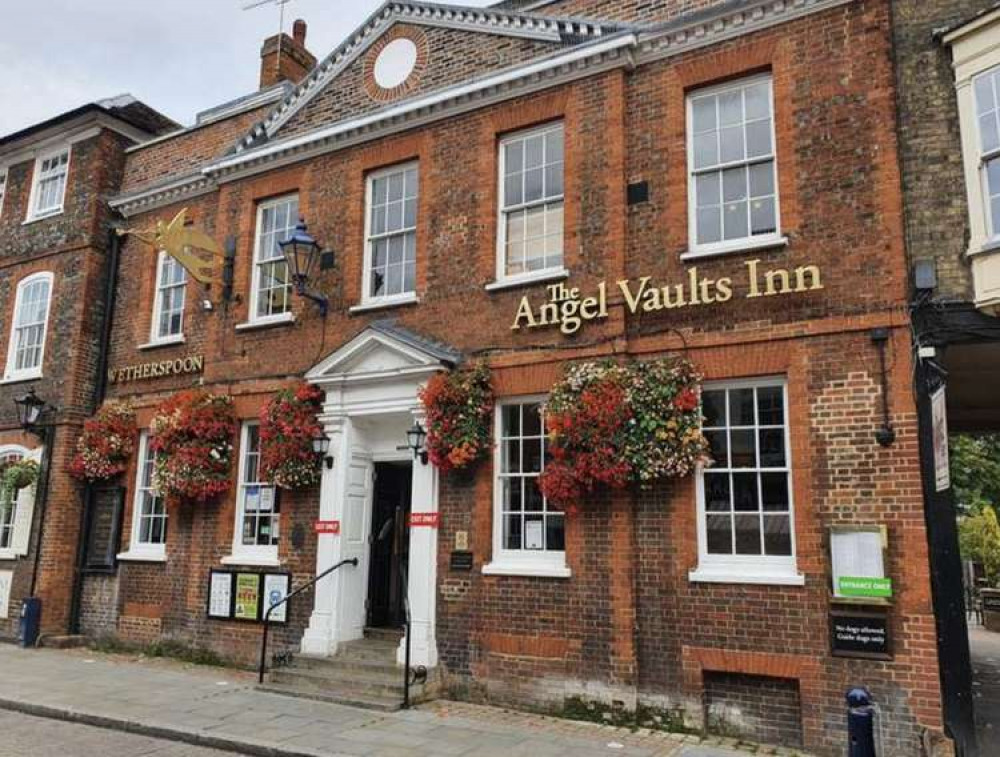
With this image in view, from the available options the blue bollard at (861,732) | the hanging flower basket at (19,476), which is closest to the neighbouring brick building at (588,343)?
the hanging flower basket at (19,476)

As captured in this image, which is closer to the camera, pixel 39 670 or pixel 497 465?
pixel 497 465

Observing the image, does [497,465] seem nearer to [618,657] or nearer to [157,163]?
[618,657]

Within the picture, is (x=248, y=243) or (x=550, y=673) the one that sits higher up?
(x=248, y=243)

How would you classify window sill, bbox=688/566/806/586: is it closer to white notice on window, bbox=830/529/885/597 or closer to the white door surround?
white notice on window, bbox=830/529/885/597

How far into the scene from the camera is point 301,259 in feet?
37.9

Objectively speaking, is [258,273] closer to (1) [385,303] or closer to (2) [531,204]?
(1) [385,303]

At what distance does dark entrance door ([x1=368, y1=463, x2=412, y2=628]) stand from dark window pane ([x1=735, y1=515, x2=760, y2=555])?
4851 millimetres

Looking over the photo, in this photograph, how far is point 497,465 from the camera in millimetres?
9844

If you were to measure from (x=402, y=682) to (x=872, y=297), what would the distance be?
262 inches

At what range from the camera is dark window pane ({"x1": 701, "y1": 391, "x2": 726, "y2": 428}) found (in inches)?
345

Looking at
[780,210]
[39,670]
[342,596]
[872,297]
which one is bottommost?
[39,670]

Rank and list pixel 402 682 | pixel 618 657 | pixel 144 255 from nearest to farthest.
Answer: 1. pixel 618 657
2. pixel 402 682
3. pixel 144 255

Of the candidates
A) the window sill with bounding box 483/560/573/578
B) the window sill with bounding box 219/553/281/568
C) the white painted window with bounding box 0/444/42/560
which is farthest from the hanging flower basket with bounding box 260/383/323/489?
the white painted window with bounding box 0/444/42/560

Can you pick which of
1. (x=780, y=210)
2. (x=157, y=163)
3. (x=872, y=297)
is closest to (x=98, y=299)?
(x=157, y=163)
